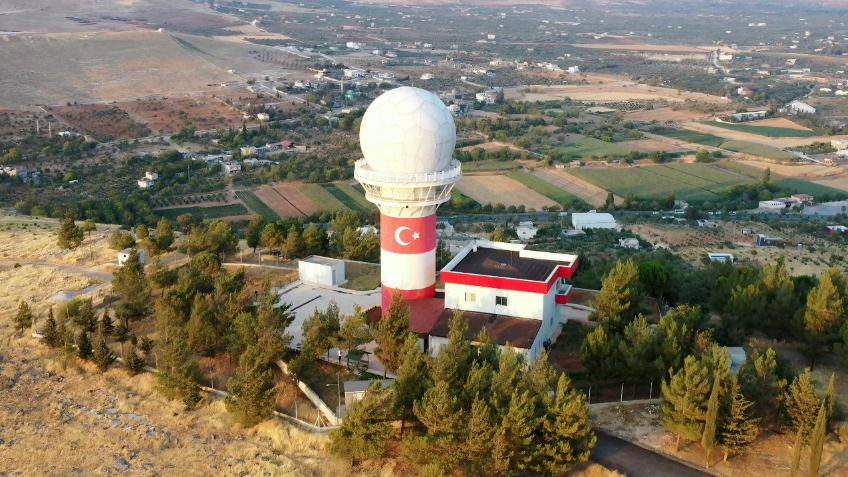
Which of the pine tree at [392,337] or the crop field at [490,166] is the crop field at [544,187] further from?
the pine tree at [392,337]

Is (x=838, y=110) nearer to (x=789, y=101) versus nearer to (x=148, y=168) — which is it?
(x=789, y=101)

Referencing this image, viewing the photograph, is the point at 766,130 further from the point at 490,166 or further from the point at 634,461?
the point at 634,461

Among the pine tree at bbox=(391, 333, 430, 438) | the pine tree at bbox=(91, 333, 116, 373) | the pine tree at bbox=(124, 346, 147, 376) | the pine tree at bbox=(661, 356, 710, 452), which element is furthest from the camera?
the pine tree at bbox=(91, 333, 116, 373)

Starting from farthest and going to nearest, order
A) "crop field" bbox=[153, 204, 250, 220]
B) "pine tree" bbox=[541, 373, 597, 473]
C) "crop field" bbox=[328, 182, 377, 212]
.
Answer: "crop field" bbox=[328, 182, 377, 212]
"crop field" bbox=[153, 204, 250, 220]
"pine tree" bbox=[541, 373, 597, 473]

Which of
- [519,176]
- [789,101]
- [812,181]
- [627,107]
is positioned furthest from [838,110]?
[519,176]

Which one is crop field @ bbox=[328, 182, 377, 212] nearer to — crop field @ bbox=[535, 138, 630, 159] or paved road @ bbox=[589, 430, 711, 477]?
crop field @ bbox=[535, 138, 630, 159]

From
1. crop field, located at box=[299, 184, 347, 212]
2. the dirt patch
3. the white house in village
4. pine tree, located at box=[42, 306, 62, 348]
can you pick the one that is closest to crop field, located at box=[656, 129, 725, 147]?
the dirt patch
